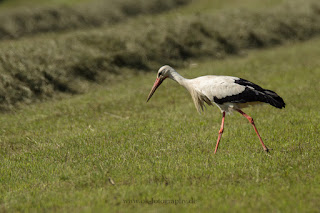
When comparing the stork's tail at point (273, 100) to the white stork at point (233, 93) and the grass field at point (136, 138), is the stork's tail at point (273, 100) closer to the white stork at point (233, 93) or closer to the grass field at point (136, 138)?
the white stork at point (233, 93)

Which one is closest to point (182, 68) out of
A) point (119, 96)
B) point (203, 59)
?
point (203, 59)

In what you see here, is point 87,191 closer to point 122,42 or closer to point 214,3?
point 122,42

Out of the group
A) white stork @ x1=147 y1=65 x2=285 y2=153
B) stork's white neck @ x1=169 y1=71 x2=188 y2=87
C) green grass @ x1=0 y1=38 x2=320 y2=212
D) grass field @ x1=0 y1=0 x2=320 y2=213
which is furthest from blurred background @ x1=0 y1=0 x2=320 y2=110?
white stork @ x1=147 y1=65 x2=285 y2=153

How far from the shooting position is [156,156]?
687 centimetres

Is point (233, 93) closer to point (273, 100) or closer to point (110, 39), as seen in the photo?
point (273, 100)

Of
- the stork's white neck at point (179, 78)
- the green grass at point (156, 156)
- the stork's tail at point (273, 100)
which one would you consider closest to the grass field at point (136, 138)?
the green grass at point (156, 156)

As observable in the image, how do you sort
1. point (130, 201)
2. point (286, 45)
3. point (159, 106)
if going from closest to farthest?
point (130, 201)
point (159, 106)
point (286, 45)

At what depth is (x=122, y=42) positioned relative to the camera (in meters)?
17.1

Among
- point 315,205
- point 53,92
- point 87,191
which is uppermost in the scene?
point 315,205

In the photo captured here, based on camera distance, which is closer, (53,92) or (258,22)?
(53,92)

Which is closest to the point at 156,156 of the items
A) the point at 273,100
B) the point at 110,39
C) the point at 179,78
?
the point at 179,78

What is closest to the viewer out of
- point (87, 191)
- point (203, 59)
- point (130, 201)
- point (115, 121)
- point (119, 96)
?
point (130, 201)

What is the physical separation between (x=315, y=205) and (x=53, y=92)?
9.75 meters

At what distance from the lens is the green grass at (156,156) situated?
5207mm
